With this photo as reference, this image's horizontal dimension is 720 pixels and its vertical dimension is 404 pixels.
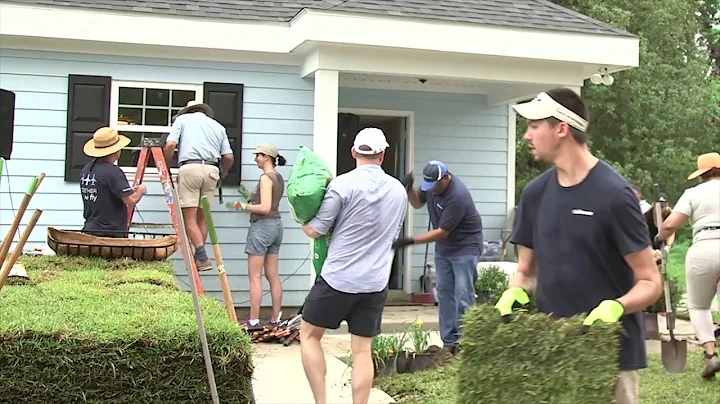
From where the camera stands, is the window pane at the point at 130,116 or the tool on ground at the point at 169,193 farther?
the window pane at the point at 130,116

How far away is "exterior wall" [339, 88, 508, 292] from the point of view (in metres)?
10.2

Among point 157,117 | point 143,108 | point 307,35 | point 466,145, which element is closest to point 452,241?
point 307,35

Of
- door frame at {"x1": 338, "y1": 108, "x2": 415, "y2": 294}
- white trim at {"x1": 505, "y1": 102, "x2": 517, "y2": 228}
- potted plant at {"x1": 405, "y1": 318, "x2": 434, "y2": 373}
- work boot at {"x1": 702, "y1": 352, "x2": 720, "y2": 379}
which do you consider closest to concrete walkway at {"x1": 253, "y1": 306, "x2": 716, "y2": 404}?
potted plant at {"x1": 405, "y1": 318, "x2": 434, "y2": 373}

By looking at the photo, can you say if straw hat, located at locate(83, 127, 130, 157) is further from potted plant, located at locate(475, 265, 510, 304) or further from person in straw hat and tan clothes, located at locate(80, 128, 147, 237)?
potted plant, located at locate(475, 265, 510, 304)

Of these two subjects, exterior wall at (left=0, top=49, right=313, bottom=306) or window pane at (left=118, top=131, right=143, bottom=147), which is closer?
exterior wall at (left=0, top=49, right=313, bottom=306)

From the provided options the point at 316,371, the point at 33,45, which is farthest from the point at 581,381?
the point at 33,45

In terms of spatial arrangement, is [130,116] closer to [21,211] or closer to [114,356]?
[21,211]

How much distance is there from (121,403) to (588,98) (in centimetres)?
1766

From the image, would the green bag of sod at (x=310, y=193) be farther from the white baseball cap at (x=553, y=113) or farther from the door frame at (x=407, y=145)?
the door frame at (x=407, y=145)

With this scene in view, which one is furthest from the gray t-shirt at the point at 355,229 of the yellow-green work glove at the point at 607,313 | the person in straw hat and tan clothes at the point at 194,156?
the person in straw hat and tan clothes at the point at 194,156

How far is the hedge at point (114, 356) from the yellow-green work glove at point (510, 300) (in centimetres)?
148

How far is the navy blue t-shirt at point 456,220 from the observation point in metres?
6.76

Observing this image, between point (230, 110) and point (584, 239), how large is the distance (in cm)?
645

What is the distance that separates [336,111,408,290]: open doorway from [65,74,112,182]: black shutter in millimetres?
2894
